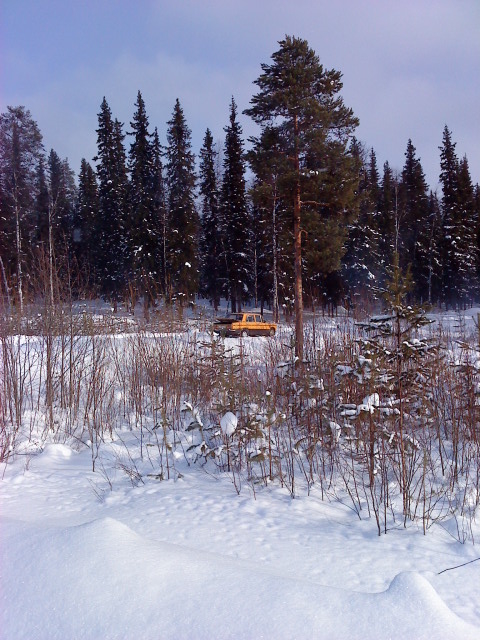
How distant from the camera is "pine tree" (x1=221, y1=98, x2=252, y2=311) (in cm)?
3238

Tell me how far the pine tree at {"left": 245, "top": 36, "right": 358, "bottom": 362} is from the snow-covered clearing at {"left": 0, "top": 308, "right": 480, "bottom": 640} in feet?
35.3

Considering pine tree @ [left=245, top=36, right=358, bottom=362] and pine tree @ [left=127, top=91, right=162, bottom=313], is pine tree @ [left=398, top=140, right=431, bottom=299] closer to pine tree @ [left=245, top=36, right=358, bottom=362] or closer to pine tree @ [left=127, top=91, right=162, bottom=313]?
pine tree @ [left=127, top=91, right=162, bottom=313]

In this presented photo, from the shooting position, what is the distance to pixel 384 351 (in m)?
4.29

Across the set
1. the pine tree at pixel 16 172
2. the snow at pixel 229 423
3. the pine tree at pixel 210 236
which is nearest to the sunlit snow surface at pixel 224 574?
the snow at pixel 229 423

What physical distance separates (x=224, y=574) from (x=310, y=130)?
565 inches

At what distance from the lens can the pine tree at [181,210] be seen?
29.5 meters

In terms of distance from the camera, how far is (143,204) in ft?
98.2

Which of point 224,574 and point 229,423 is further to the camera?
point 229,423

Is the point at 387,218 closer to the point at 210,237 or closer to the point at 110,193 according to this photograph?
the point at 210,237

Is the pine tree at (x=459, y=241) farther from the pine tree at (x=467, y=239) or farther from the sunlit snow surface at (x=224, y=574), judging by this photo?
the sunlit snow surface at (x=224, y=574)

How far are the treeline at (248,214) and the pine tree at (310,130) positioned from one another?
5 centimetres

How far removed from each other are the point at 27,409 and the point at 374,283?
28816 mm

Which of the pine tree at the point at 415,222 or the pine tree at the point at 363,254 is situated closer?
the pine tree at the point at 363,254

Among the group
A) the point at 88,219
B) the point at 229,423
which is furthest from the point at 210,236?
the point at 229,423
